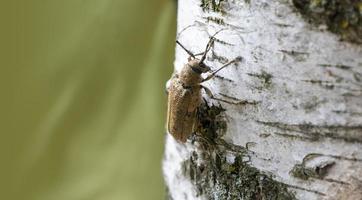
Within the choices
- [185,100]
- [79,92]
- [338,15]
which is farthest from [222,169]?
[79,92]

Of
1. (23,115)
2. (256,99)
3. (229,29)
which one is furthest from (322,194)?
(23,115)

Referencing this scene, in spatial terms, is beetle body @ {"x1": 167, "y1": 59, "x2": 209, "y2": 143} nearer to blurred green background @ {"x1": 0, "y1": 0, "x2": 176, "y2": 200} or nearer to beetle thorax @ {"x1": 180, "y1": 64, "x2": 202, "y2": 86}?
beetle thorax @ {"x1": 180, "y1": 64, "x2": 202, "y2": 86}

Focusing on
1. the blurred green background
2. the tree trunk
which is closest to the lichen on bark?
the tree trunk

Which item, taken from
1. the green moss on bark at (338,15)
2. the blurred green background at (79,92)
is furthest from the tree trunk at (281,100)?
the blurred green background at (79,92)

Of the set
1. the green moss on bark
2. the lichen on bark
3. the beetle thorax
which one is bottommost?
the lichen on bark

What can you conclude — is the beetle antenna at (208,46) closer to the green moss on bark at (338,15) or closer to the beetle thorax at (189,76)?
the beetle thorax at (189,76)

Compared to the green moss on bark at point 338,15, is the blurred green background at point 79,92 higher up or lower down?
higher up

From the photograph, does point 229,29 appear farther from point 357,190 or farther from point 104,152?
point 104,152
